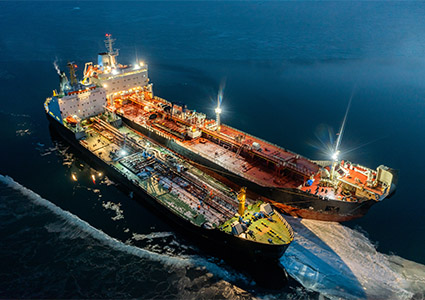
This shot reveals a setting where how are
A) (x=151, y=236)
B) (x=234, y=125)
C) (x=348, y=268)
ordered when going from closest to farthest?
(x=348, y=268) → (x=151, y=236) → (x=234, y=125)

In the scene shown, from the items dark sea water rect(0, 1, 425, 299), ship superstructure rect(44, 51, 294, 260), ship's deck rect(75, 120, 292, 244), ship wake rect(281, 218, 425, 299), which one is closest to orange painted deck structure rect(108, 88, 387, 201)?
ship superstructure rect(44, 51, 294, 260)

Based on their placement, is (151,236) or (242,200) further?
(151,236)

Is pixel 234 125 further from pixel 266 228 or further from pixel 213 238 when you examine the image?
pixel 213 238

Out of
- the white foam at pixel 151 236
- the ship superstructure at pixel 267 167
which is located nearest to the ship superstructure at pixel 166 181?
the white foam at pixel 151 236

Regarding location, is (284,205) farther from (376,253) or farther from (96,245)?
(96,245)

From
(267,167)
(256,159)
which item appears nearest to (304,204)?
(267,167)

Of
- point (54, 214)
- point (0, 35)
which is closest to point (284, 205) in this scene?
point (54, 214)

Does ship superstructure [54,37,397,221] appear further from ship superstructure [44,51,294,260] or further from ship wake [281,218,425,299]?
ship wake [281,218,425,299]
